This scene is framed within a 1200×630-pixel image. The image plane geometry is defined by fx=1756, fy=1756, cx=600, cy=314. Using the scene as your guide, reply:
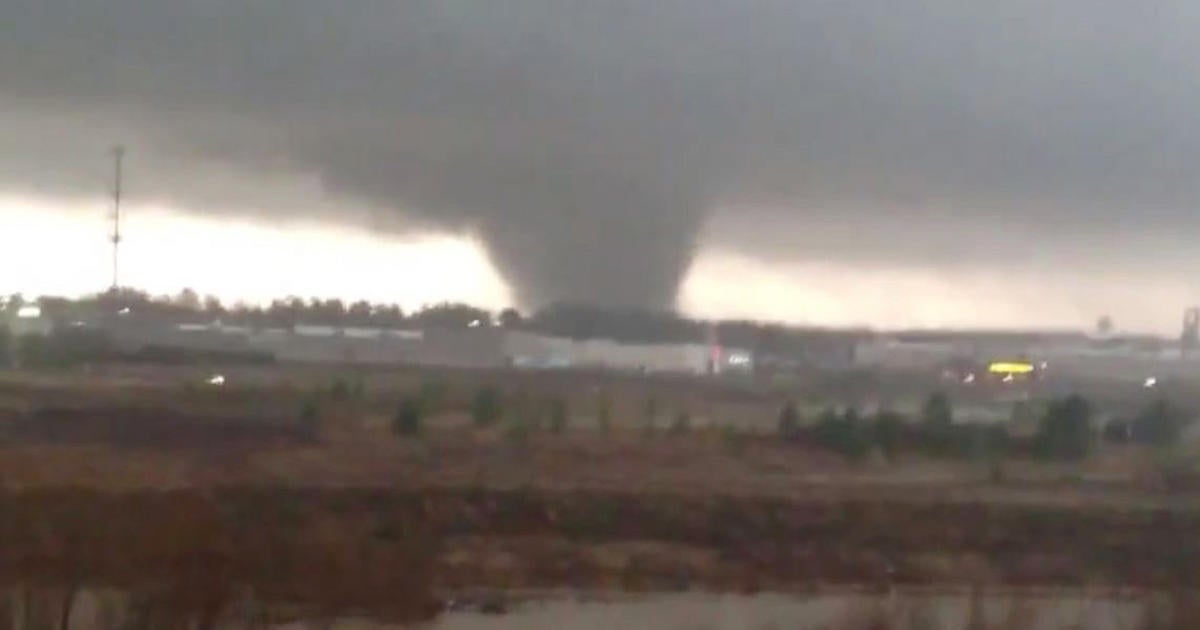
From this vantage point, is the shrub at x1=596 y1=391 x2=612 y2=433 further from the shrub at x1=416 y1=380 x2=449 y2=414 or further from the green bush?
the green bush

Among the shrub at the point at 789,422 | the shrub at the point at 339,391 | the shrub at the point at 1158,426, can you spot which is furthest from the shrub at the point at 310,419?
the shrub at the point at 1158,426

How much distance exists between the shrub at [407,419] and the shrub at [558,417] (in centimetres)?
170

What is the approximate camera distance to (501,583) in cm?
2092

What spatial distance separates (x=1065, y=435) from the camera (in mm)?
22953

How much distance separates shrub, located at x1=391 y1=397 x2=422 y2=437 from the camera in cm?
2242

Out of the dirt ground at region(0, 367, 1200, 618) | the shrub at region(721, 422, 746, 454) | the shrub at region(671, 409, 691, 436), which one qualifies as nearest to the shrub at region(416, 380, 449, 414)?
the dirt ground at region(0, 367, 1200, 618)

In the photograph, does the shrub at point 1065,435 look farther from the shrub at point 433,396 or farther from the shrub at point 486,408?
the shrub at point 433,396

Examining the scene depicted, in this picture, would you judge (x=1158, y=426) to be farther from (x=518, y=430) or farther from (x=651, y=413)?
(x=518, y=430)

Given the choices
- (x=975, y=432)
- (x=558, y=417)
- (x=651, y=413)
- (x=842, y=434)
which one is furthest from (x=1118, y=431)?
(x=558, y=417)


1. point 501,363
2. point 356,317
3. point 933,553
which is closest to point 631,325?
point 501,363

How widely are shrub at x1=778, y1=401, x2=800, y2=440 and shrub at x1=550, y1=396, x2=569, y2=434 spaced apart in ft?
9.25

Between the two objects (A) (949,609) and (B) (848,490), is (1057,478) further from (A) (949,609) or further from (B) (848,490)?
(A) (949,609)

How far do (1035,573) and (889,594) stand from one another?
8.57 feet

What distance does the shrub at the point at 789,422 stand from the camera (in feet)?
75.4
